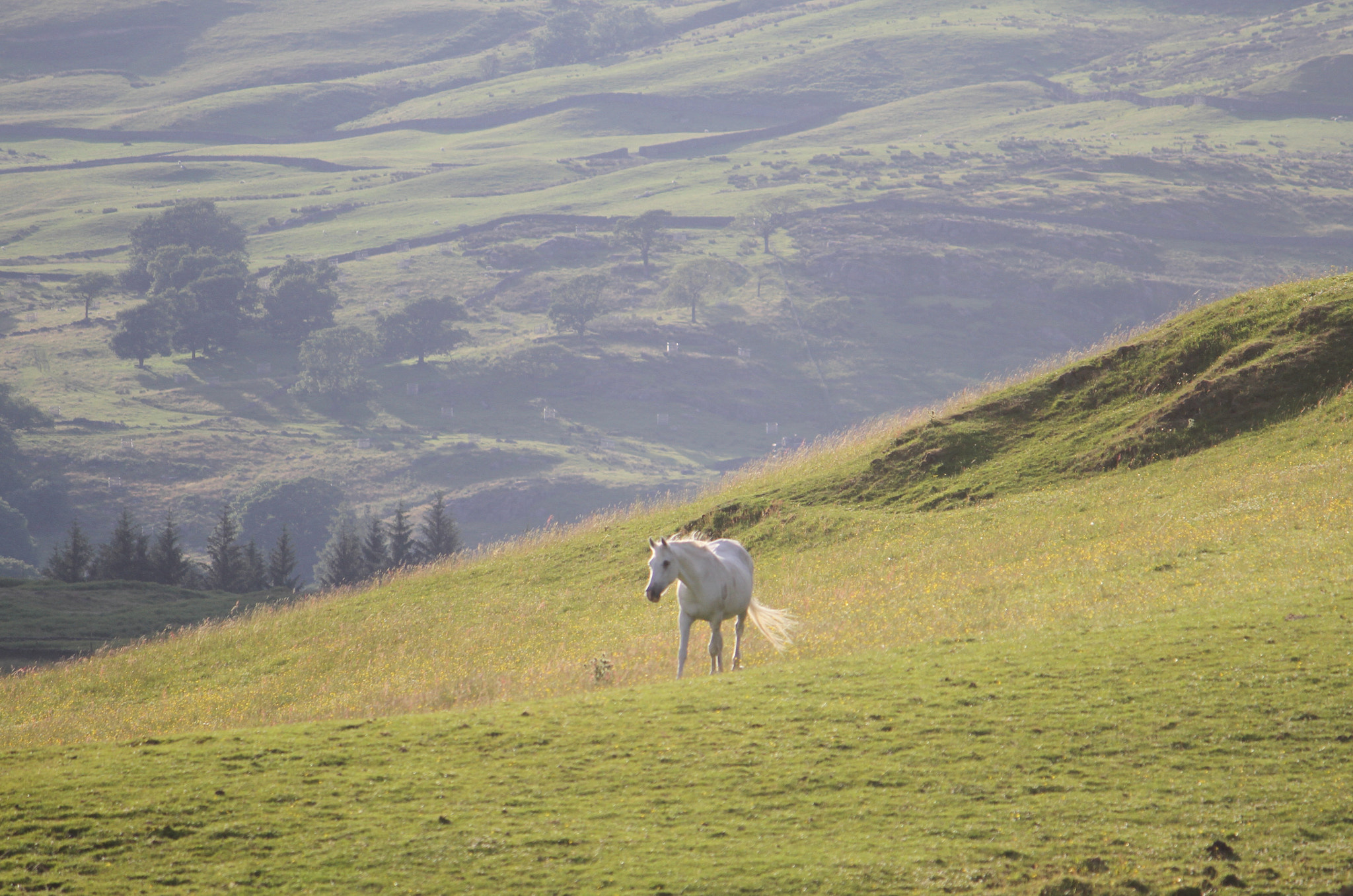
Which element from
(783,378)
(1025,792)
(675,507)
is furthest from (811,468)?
(783,378)

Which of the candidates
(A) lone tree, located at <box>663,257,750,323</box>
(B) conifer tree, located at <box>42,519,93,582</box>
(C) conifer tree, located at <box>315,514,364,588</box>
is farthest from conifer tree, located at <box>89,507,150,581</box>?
(A) lone tree, located at <box>663,257,750,323</box>

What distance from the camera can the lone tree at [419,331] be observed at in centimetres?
17400

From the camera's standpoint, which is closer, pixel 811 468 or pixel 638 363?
pixel 811 468

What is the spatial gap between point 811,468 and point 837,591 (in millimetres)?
12124

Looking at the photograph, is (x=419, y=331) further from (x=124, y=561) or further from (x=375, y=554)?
(x=124, y=561)

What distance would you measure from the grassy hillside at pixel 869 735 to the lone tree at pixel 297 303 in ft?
541

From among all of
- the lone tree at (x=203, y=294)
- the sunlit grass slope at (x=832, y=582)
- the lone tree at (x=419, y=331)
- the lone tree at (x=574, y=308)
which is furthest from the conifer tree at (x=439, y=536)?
the lone tree at (x=203, y=294)

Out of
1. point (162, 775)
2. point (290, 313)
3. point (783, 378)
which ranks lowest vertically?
point (783, 378)

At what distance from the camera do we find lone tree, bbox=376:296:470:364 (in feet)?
571

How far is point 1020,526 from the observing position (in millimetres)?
25188

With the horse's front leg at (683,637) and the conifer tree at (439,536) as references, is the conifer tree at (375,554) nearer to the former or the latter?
the conifer tree at (439,536)

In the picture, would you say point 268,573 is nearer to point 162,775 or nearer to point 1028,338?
point 162,775

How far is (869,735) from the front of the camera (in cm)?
1225

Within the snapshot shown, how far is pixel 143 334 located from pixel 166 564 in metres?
122
